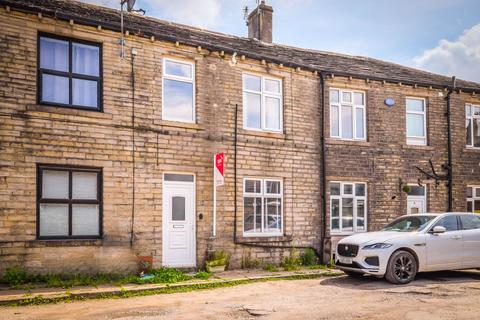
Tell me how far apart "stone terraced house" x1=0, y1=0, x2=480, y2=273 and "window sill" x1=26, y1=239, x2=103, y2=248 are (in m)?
0.03

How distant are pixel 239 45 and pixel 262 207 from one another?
5.12 m

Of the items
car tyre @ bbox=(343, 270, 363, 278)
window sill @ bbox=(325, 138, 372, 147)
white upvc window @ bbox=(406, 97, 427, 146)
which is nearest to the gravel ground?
car tyre @ bbox=(343, 270, 363, 278)

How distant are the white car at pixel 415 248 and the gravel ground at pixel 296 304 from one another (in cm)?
39

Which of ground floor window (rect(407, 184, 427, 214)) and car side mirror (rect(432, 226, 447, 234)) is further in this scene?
ground floor window (rect(407, 184, 427, 214))

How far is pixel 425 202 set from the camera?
16203 mm

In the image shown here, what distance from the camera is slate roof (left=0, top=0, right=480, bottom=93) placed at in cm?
1116

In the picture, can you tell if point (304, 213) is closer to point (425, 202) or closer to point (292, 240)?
point (292, 240)

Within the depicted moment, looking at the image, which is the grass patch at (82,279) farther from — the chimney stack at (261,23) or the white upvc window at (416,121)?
the white upvc window at (416,121)

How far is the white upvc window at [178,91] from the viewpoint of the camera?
12297mm

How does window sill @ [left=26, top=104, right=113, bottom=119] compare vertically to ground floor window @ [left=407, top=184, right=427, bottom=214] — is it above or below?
above

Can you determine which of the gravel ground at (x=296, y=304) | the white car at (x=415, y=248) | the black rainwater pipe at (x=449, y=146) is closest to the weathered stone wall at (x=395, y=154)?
the black rainwater pipe at (x=449, y=146)

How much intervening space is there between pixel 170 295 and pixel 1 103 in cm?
554

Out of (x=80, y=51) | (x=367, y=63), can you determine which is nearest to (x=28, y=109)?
(x=80, y=51)

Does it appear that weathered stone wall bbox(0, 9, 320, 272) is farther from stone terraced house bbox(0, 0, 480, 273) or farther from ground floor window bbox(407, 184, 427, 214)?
ground floor window bbox(407, 184, 427, 214)
